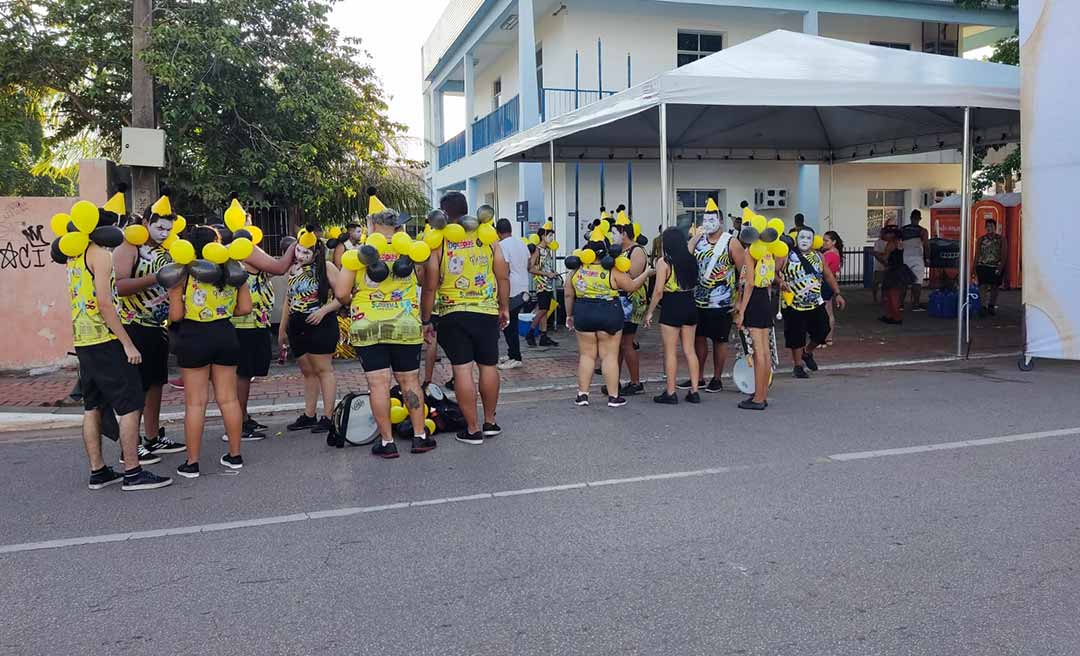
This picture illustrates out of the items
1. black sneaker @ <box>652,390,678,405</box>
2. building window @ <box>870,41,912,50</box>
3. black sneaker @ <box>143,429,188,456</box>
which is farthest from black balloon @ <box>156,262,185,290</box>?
building window @ <box>870,41,912,50</box>

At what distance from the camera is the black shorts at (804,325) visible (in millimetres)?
9047

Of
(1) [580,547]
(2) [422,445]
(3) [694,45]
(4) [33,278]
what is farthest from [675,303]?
(3) [694,45]

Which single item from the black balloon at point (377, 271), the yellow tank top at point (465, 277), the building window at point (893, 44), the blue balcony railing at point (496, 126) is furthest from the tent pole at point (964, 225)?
the building window at point (893, 44)

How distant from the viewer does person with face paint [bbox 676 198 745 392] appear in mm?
7719

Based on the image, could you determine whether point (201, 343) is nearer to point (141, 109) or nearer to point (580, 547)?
point (580, 547)

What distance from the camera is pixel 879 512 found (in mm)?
4656

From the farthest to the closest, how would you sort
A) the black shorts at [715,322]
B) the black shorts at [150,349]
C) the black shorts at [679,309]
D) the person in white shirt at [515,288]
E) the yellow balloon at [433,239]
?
the person in white shirt at [515,288] < the black shorts at [715,322] < the black shorts at [679,309] < the yellow balloon at [433,239] < the black shorts at [150,349]

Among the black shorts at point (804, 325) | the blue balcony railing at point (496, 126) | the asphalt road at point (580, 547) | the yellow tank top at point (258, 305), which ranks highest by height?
the blue balcony railing at point (496, 126)

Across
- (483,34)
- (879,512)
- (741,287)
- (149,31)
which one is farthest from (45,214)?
(483,34)

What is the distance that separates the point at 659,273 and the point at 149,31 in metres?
7.62

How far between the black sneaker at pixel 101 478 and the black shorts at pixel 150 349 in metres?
0.67

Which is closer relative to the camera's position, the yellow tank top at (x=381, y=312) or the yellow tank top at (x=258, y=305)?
the yellow tank top at (x=381, y=312)

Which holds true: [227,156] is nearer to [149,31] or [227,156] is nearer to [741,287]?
[149,31]

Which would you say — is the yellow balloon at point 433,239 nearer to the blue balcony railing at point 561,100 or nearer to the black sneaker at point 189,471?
the black sneaker at point 189,471
